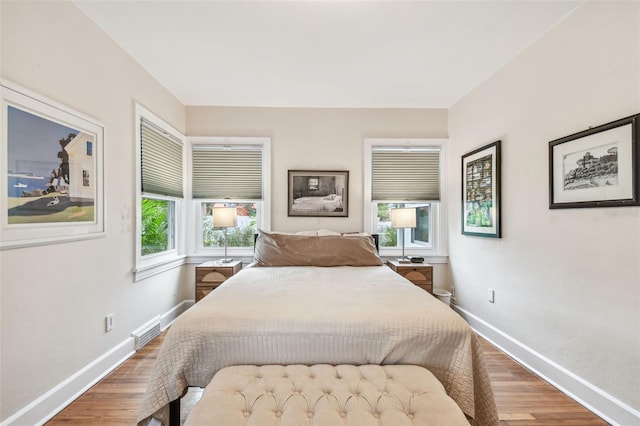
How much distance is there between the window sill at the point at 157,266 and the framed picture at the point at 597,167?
337 cm

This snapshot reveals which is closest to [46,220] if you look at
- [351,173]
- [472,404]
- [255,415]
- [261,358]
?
[261,358]

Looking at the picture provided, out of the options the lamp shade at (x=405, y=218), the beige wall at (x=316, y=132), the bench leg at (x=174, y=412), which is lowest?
the bench leg at (x=174, y=412)

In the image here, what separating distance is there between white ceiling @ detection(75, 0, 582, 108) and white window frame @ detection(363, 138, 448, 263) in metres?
0.59

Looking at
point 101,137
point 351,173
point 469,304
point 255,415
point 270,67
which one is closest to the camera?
point 255,415

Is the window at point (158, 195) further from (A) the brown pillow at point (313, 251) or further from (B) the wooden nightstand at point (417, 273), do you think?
(B) the wooden nightstand at point (417, 273)

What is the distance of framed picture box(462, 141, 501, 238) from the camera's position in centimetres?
265

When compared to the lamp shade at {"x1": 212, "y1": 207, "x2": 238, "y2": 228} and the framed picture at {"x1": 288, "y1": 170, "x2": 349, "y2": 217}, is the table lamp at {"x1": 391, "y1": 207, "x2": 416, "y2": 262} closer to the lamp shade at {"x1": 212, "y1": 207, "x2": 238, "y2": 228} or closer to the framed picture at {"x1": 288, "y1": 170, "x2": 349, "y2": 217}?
the framed picture at {"x1": 288, "y1": 170, "x2": 349, "y2": 217}

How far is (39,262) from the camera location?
1641 mm

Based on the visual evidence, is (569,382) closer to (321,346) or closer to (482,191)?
(482,191)

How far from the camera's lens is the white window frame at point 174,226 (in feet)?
8.32

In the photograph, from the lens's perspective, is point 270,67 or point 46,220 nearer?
point 46,220

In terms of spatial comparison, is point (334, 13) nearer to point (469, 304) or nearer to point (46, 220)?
point (46, 220)

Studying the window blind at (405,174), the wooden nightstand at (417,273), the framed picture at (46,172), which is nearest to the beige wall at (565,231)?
the wooden nightstand at (417,273)

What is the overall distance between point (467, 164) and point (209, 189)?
3.06 m
